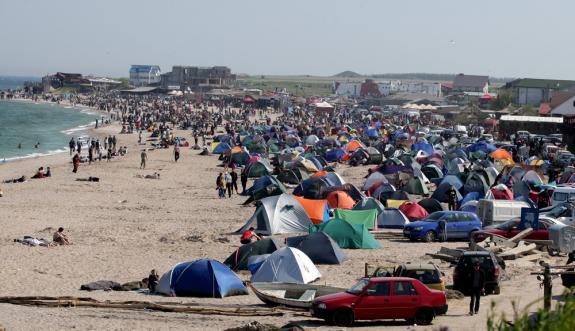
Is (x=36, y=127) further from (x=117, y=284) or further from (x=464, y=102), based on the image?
(x=117, y=284)

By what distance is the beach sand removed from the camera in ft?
47.1

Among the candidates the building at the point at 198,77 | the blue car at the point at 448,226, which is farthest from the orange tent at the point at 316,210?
the building at the point at 198,77

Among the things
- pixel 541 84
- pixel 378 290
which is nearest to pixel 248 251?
pixel 378 290

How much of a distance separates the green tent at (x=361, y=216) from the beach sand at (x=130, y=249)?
1.33m

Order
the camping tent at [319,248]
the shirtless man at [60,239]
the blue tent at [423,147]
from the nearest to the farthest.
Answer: the camping tent at [319,248] → the shirtless man at [60,239] → the blue tent at [423,147]

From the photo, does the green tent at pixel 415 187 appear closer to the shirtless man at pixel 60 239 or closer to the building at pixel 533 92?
the shirtless man at pixel 60 239

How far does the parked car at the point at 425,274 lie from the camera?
1488 centimetres

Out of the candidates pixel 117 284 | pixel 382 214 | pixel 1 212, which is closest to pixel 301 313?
pixel 117 284

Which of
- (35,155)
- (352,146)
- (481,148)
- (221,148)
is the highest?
(481,148)

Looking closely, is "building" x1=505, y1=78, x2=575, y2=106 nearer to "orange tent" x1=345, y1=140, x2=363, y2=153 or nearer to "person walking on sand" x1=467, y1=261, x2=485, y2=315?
"orange tent" x1=345, y1=140, x2=363, y2=153

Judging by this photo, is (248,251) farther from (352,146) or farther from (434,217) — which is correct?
(352,146)

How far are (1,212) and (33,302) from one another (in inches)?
506

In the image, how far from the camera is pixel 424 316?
539 inches

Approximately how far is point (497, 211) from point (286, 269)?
8.71 m
